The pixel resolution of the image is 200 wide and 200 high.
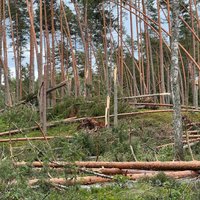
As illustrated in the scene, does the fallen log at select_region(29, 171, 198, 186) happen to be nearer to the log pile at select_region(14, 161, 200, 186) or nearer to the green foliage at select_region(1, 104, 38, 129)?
the log pile at select_region(14, 161, 200, 186)

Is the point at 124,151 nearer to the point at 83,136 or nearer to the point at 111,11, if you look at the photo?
the point at 83,136

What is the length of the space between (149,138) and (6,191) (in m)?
4.36

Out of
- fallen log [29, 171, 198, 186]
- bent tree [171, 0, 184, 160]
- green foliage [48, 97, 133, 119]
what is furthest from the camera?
green foliage [48, 97, 133, 119]

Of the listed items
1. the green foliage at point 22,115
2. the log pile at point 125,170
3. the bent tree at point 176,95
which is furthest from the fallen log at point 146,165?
the green foliage at point 22,115

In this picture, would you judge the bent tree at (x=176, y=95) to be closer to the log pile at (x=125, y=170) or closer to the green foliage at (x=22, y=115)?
the log pile at (x=125, y=170)

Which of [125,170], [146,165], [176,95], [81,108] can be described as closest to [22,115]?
[81,108]

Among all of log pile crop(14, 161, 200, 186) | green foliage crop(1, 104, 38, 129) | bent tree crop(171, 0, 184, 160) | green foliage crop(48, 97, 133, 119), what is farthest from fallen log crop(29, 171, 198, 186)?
green foliage crop(48, 97, 133, 119)

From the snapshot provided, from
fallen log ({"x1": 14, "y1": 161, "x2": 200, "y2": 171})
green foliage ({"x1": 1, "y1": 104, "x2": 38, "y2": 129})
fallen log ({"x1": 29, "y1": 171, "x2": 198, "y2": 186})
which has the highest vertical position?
green foliage ({"x1": 1, "y1": 104, "x2": 38, "y2": 129})

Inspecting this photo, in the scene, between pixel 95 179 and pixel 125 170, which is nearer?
pixel 95 179

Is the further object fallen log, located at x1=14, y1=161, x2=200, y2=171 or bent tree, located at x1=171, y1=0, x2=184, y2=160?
bent tree, located at x1=171, y1=0, x2=184, y2=160

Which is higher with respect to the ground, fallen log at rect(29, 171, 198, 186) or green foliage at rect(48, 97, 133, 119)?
green foliage at rect(48, 97, 133, 119)

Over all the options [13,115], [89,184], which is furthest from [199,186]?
[13,115]

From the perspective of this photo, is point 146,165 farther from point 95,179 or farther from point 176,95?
point 176,95

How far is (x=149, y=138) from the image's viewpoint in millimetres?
8195
